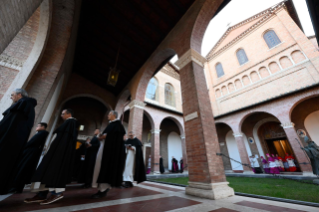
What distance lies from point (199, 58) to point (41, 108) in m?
5.79

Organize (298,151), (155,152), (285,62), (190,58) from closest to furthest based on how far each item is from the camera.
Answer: (190,58) < (298,151) < (155,152) < (285,62)

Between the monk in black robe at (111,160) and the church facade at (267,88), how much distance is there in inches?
445

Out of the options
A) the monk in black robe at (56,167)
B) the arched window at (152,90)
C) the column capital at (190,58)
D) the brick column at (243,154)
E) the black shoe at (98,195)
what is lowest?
the black shoe at (98,195)

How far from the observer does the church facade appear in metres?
10.0

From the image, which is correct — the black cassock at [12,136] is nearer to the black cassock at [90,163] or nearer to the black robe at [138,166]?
the black cassock at [90,163]

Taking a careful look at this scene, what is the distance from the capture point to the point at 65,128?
253 centimetres

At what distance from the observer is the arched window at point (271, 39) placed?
43.2 feet

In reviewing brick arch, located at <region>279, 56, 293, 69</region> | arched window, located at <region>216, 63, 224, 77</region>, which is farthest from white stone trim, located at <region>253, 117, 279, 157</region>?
arched window, located at <region>216, 63, 224, 77</region>

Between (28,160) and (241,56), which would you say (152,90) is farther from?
(28,160)

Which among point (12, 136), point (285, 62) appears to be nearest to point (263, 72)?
point (285, 62)

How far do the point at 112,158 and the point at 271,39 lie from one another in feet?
59.1

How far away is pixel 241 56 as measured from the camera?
15594 millimetres

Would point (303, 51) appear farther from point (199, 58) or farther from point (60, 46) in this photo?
point (60, 46)

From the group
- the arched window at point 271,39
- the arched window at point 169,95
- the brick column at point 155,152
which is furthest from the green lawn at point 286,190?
the arched window at point 271,39
